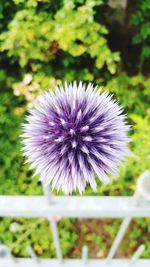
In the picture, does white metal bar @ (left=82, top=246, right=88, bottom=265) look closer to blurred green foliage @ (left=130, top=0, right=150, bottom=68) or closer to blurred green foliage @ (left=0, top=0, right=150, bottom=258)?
blurred green foliage @ (left=0, top=0, right=150, bottom=258)

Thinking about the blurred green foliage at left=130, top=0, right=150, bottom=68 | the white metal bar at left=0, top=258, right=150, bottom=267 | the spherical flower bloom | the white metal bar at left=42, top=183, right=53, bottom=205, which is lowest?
the white metal bar at left=0, top=258, right=150, bottom=267

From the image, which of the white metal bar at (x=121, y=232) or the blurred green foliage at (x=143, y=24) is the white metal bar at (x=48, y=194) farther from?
the blurred green foliage at (x=143, y=24)

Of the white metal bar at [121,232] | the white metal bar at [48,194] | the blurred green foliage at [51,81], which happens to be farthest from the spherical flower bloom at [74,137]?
the blurred green foliage at [51,81]

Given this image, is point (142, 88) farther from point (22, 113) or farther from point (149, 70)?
point (22, 113)

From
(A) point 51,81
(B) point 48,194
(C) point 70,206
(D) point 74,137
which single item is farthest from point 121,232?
(A) point 51,81

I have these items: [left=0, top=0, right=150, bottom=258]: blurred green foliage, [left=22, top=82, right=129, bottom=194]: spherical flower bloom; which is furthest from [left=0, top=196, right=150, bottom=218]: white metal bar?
[left=0, top=0, right=150, bottom=258]: blurred green foliage
